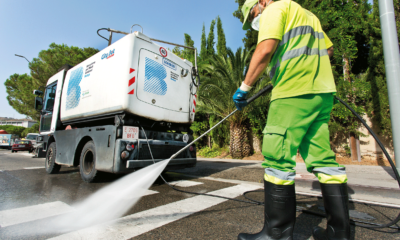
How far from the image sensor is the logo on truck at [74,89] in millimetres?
4881

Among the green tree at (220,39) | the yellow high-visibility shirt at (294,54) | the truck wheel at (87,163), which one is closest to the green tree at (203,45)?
the green tree at (220,39)

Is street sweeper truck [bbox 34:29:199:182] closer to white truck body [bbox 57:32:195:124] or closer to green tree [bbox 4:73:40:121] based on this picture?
white truck body [bbox 57:32:195:124]

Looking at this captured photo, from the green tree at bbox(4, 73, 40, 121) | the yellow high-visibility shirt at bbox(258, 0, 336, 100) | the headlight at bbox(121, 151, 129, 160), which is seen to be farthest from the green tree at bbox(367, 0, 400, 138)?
the green tree at bbox(4, 73, 40, 121)

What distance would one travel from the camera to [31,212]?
2482 millimetres

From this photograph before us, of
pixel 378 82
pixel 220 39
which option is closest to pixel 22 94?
pixel 220 39

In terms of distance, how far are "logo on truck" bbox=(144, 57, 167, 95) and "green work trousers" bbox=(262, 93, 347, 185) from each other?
291 centimetres

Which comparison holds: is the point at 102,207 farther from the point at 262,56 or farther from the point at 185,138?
the point at 262,56

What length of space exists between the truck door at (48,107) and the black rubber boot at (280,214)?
256 inches

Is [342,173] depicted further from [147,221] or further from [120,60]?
[120,60]

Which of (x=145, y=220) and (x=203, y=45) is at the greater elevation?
(x=203, y=45)

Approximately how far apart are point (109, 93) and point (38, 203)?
2001mm

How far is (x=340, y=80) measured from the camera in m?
7.30

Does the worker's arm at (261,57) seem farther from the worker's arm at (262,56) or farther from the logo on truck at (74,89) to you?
the logo on truck at (74,89)

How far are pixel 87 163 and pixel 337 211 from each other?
4.37 meters
